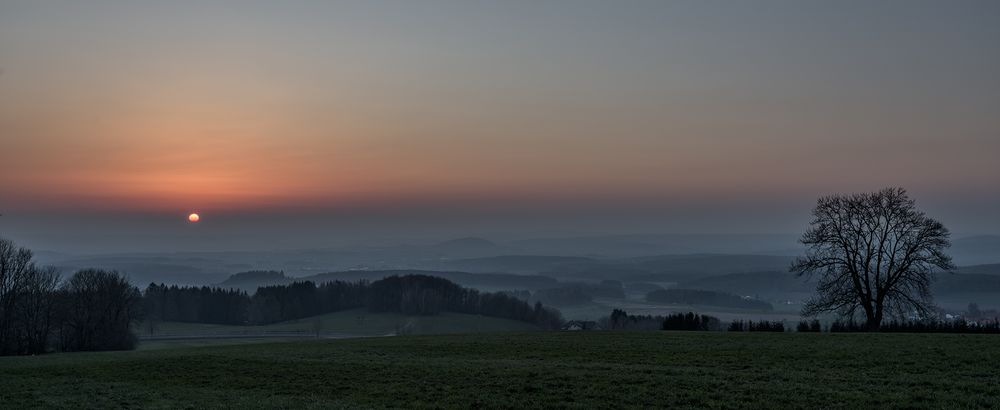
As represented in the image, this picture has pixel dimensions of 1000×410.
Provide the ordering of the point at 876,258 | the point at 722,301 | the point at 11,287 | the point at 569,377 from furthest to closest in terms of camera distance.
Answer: the point at 722,301 < the point at 11,287 < the point at 876,258 < the point at 569,377

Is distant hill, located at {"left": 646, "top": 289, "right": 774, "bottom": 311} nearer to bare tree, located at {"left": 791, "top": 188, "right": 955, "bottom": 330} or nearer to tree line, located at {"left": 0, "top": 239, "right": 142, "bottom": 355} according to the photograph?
bare tree, located at {"left": 791, "top": 188, "right": 955, "bottom": 330}

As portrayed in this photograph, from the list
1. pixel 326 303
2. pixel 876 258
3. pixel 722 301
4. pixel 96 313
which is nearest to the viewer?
pixel 876 258

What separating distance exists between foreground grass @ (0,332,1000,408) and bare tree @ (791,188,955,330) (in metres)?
18.1

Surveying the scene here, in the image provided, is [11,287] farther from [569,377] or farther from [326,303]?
[326,303]

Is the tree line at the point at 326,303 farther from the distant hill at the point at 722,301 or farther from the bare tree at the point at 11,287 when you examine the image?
the distant hill at the point at 722,301

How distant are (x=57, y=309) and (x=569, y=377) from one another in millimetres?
66831

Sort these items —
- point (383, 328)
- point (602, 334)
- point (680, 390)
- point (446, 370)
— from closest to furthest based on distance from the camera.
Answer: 1. point (680, 390)
2. point (446, 370)
3. point (602, 334)
4. point (383, 328)

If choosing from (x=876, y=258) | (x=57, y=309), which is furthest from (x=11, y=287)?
(x=876, y=258)

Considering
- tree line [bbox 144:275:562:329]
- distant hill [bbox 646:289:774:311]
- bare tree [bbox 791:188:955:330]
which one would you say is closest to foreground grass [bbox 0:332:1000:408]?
bare tree [bbox 791:188:955:330]

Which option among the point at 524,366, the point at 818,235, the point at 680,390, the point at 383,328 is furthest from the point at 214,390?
the point at 383,328

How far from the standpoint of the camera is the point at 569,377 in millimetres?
22062

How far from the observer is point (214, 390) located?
2291 centimetres

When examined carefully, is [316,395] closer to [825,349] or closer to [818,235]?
[825,349]

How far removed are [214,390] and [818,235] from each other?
1812 inches
